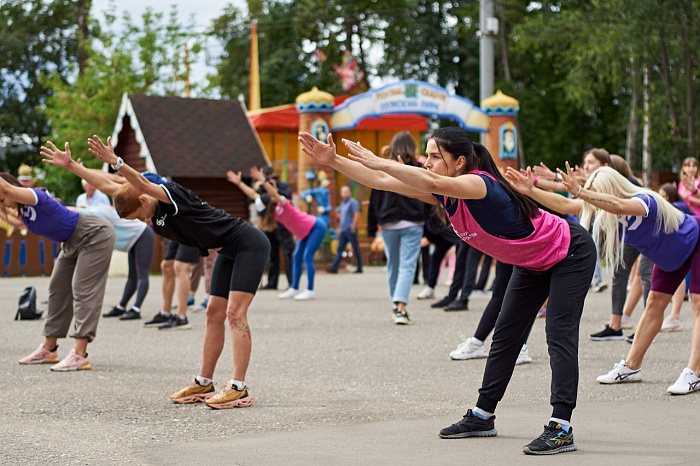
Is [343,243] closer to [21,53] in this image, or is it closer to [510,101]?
[510,101]

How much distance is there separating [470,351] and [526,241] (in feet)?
11.4

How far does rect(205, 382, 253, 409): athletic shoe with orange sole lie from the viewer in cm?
634

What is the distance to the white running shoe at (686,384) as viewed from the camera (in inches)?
261

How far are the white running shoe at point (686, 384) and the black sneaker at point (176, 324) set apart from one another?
19.4 feet

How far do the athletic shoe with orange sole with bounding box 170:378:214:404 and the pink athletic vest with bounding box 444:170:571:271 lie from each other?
7.66 ft

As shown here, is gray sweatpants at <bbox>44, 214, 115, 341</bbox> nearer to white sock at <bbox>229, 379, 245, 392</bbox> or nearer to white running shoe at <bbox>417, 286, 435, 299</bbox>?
white sock at <bbox>229, 379, 245, 392</bbox>

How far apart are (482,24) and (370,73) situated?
64.8 ft

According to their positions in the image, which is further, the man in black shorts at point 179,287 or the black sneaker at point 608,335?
the man in black shorts at point 179,287

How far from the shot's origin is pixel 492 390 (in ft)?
17.6

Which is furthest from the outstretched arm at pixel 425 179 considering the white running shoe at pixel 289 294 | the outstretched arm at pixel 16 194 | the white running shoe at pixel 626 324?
the white running shoe at pixel 289 294

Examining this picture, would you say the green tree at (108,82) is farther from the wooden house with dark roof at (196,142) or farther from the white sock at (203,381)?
the white sock at (203,381)

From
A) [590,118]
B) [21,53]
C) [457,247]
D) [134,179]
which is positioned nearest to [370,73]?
[590,118]

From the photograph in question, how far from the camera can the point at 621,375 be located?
23.2 feet

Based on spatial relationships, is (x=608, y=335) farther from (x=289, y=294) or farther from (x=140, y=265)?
(x=289, y=294)
